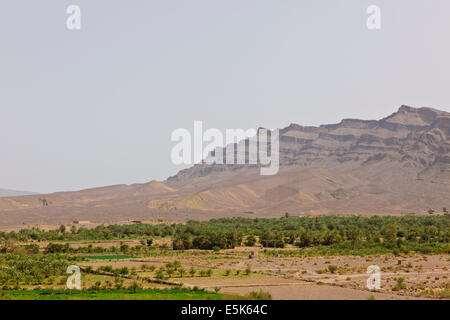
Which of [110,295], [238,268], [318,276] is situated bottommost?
[238,268]

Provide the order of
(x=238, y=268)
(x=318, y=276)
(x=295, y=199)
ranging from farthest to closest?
(x=295, y=199) → (x=238, y=268) → (x=318, y=276)

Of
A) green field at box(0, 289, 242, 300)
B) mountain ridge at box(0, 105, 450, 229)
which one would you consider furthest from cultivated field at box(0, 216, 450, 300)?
mountain ridge at box(0, 105, 450, 229)

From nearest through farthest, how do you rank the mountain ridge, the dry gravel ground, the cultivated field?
the cultivated field, the dry gravel ground, the mountain ridge

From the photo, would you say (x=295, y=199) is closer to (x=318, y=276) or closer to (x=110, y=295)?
(x=318, y=276)

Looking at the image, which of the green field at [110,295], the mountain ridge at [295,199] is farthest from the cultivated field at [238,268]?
the mountain ridge at [295,199]

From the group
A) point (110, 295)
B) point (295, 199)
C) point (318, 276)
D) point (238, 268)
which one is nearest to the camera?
point (110, 295)

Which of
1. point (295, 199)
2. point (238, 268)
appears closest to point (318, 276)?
point (238, 268)

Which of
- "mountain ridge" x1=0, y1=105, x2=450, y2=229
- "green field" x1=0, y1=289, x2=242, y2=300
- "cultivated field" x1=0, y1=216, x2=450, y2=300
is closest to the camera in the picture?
"green field" x1=0, y1=289, x2=242, y2=300

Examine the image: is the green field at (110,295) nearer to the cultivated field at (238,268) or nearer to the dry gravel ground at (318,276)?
the cultivated field at (238,268)

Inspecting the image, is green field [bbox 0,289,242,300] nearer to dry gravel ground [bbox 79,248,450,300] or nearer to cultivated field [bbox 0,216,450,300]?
cultivated field [bbox 0,216,450,300]

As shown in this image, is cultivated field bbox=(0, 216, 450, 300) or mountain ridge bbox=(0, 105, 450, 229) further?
mountain ridge bbox=(0, 105, 450, 229)

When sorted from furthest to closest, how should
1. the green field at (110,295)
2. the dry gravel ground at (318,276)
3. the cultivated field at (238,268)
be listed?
the dry gravel ground at (318,276) < the cultivated field at (238,268) < the green field at (110,295)

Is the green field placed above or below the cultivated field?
above

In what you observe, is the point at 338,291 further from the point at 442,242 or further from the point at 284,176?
the point at 284,176
